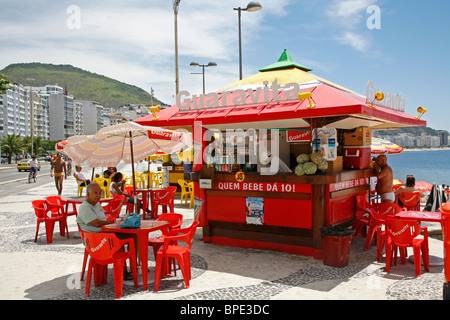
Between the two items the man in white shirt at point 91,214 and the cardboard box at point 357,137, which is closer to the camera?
the man in white shirt at point 91,214

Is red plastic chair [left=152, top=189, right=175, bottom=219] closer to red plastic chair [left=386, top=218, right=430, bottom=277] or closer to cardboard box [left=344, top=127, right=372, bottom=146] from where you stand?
cardboard box [left=344, top=127, right=372, bottom=146]

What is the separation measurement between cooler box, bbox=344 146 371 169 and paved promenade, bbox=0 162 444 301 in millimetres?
1838

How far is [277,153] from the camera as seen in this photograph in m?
8.18

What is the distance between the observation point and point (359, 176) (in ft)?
27.1

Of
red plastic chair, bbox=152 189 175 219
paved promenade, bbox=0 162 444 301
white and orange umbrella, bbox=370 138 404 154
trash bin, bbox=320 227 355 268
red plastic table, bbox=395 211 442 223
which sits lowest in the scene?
paved promenade, bbox=0 162 444 301

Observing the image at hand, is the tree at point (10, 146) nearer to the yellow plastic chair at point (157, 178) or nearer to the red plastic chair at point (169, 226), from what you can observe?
the yellow plastic chair at point (157, 178)

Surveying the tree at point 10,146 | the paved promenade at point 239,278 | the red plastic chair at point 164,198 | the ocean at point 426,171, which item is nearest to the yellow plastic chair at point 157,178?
the red plastic chair at point 164,198

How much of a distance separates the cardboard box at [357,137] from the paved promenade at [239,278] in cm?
235

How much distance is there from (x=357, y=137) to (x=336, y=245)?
3.63 meters

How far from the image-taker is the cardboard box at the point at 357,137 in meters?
8.71

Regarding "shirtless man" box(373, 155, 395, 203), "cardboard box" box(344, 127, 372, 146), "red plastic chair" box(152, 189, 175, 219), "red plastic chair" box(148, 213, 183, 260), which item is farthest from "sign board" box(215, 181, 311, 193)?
"red plastic chair" box(152, 189, 175, 219)

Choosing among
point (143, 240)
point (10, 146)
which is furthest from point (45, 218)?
point (10, 146)

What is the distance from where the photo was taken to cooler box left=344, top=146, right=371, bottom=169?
337 inches

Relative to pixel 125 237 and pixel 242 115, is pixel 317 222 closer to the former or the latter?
pixel 242 115
